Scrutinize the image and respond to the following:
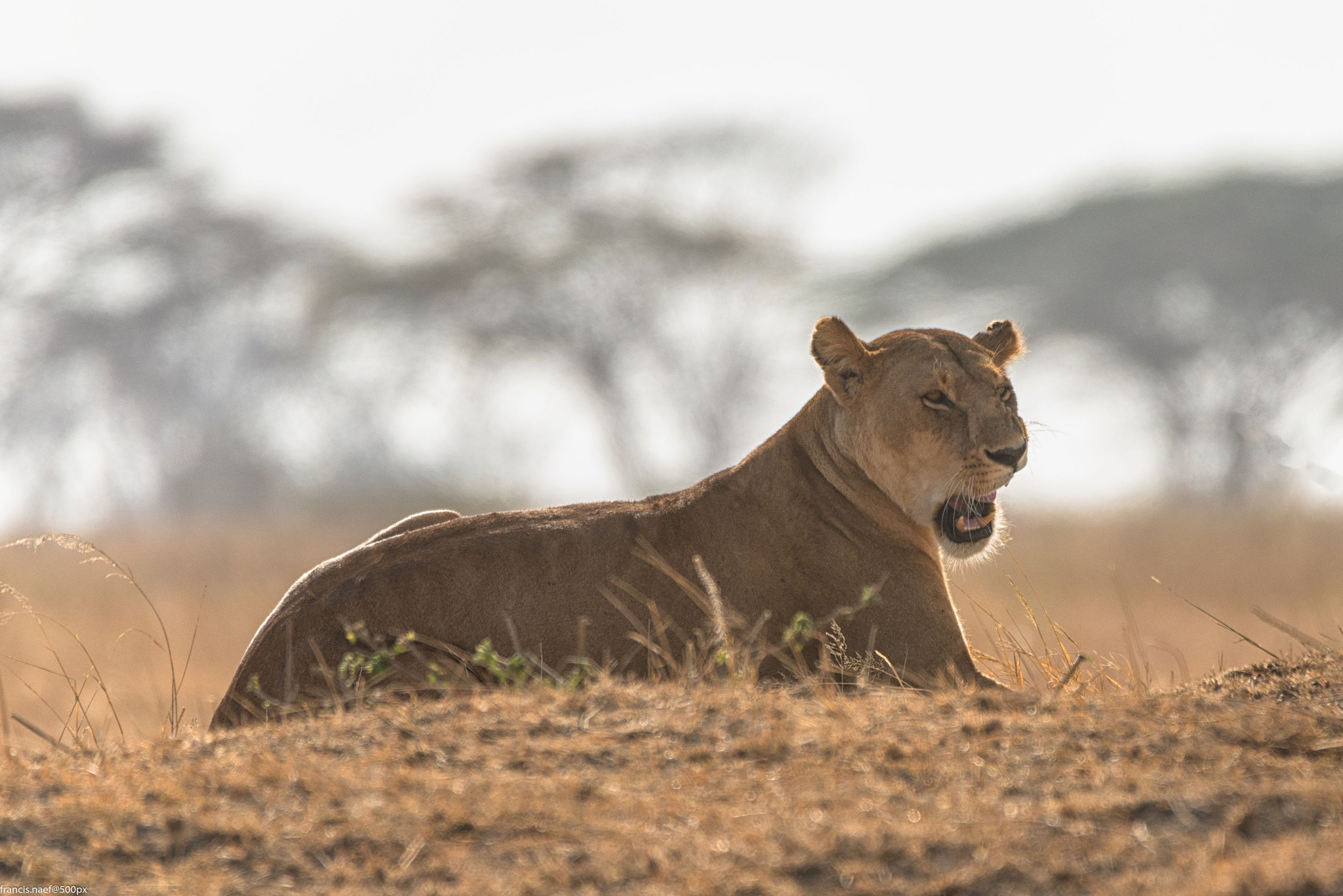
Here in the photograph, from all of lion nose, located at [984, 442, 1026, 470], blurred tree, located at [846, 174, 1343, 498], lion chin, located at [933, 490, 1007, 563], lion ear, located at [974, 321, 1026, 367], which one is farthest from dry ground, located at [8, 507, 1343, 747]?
lion nose, located at [984, 442, 1026, 470]

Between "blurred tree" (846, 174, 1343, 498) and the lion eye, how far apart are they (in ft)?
71.9

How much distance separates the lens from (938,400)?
5617 millimetres

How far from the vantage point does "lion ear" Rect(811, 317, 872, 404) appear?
5.78 m

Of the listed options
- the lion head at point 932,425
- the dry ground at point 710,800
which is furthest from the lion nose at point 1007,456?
the dry ground at point 710,800

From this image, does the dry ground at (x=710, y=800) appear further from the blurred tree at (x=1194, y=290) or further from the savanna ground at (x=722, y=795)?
the blurred tree at (x=1194, y=290)

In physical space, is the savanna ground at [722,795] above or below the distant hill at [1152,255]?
below

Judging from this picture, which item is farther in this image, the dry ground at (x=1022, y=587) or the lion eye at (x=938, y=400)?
the dry ground at (x=1022, y=587)

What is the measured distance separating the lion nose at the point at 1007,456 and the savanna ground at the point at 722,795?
3.21ft

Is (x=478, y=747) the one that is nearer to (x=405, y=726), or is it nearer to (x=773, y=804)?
(x=405, y=726)

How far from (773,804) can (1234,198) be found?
25835 millimetres

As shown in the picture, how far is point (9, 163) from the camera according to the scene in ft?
95.7

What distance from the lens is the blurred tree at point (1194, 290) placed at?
26438mm

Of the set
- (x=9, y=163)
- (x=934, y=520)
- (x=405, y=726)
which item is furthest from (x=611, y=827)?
(x=9, y=163)

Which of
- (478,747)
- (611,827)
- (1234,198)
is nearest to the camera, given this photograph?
(611,827)
